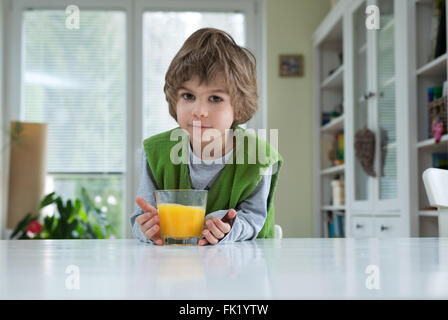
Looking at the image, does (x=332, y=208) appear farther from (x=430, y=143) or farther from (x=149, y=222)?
(x=149, y=222)

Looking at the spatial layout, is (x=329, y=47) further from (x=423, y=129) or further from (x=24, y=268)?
(x=24, y=268)

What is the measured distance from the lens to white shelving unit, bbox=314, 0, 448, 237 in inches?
91.1

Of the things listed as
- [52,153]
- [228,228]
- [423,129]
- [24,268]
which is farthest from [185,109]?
[52,153]

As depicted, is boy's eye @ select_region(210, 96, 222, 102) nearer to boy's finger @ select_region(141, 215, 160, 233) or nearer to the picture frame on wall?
boy's finger @ select_region(141, 215, 160, 233)

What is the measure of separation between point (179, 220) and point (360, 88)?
2.49m

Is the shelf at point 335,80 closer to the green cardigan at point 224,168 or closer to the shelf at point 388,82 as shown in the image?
the shelf at point 388,82

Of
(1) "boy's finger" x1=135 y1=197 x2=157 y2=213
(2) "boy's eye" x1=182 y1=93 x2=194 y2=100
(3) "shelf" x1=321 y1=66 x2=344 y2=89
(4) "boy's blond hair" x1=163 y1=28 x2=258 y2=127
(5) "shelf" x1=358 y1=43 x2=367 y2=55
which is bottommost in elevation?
(1) "boy's finger" x1=135 y1=197 x2=157 y2=213

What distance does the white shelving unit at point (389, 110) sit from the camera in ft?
7.59

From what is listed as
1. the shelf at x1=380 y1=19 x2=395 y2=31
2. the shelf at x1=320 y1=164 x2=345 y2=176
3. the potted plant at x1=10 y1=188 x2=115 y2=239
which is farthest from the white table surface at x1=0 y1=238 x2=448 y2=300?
the potted plant at x1=10 y1=188 x2=115 y2=239

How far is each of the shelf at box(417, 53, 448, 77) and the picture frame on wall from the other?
5.80ft

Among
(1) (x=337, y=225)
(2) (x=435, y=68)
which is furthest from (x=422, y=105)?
(1) (x=337, y=225)

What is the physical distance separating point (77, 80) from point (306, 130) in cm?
179

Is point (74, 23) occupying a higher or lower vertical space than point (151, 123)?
higher

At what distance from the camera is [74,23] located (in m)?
4.00
